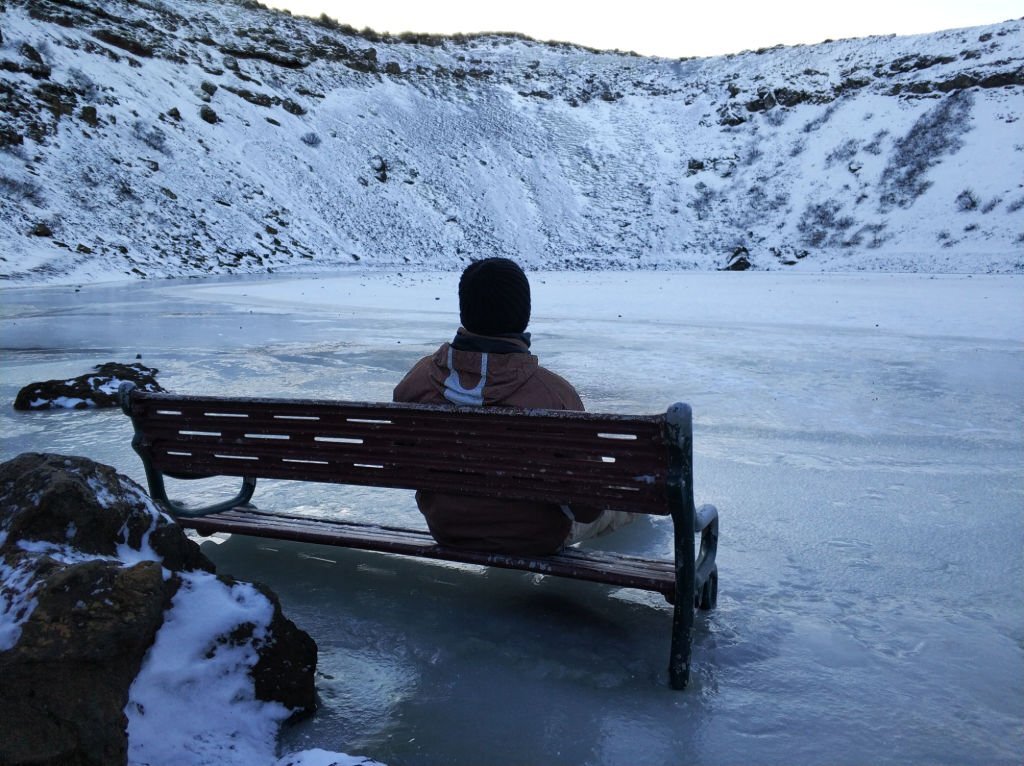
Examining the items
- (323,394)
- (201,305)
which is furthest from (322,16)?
(323,394)

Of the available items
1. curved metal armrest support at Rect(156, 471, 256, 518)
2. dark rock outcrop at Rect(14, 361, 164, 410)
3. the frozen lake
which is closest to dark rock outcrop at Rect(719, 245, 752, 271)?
the frozen lake

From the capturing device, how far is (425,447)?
292cm

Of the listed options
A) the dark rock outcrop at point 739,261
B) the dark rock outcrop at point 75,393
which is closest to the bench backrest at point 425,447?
the dark rock outcrop at point 75,393

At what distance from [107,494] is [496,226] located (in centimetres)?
3968

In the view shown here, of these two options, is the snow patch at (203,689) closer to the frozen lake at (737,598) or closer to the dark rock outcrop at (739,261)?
the frozen lake at (737,598)

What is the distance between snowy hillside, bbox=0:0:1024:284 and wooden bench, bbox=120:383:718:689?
22408mm

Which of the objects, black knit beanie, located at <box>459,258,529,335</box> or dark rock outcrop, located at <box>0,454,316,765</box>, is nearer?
dark rock outcrop, located at <box>0,454,316,765</box>

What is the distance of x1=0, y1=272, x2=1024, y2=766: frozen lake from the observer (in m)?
2.39

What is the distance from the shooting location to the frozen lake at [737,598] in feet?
7.84

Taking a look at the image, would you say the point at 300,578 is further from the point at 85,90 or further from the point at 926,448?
the point at 85,90

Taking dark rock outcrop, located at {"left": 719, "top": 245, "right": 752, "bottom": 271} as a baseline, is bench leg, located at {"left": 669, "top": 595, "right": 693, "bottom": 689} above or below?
above

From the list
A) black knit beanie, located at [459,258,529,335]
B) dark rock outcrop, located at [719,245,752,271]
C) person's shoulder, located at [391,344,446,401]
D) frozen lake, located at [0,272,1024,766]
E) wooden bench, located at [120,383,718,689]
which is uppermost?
black knit beanie, located at [459,258,529,335]

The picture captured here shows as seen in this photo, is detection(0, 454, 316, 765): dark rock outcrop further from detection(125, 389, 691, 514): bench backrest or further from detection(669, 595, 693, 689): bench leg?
detection(669, 595, 693, 689): bench leg

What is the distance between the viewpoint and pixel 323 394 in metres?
7.11
